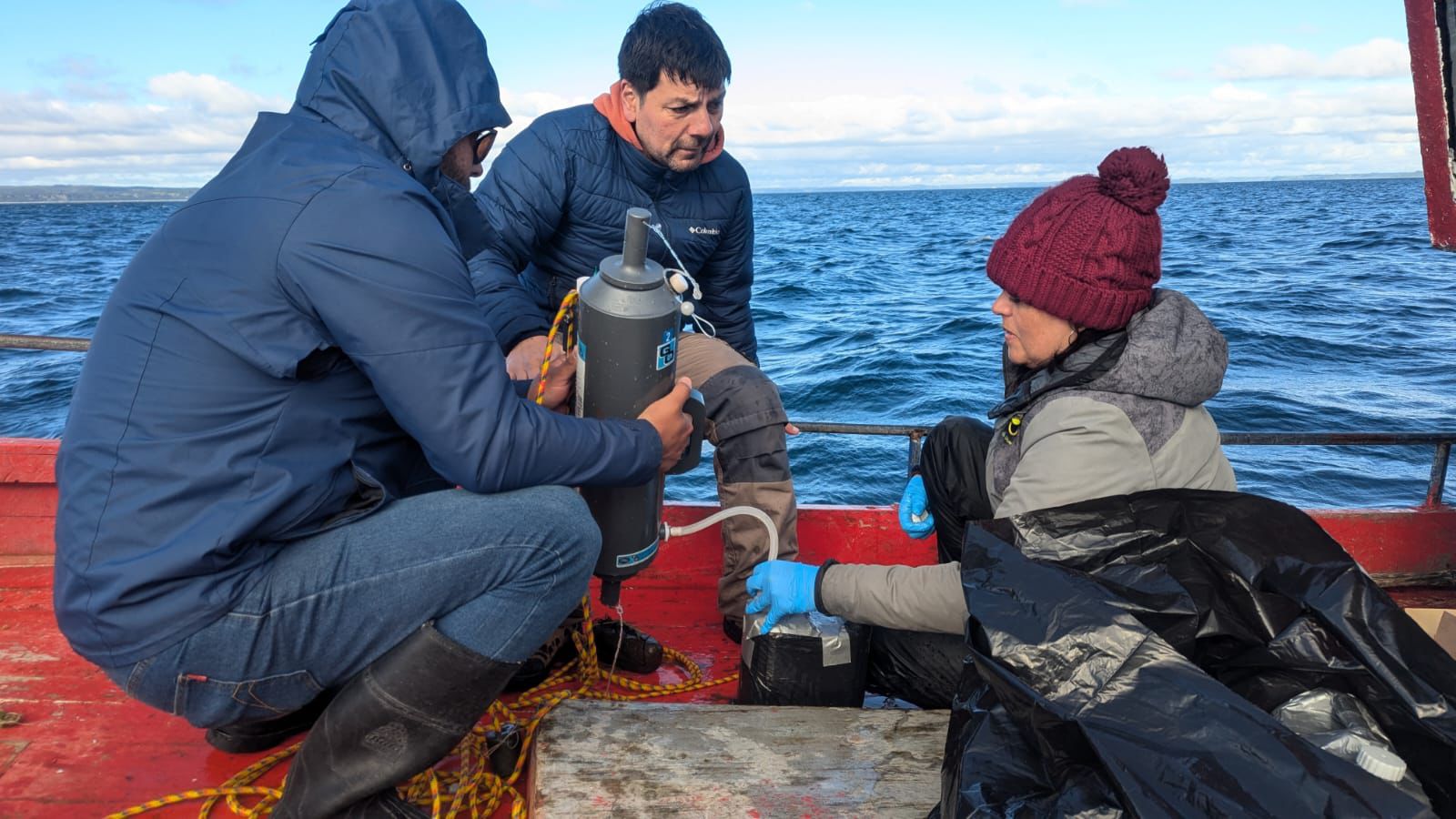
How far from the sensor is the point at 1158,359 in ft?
7.15

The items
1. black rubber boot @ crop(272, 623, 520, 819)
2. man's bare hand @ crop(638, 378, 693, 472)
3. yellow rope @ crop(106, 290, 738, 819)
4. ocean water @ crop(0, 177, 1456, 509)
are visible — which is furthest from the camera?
ocean water @ crop(0, 177, 1456, 509)

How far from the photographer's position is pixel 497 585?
84.7 inches

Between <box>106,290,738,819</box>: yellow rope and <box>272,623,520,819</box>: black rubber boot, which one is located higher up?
<box>272,623,520,819</box>: black rubber boot

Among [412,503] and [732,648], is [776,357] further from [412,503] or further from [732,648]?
[412,503]

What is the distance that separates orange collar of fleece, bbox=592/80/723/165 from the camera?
11.9 feet

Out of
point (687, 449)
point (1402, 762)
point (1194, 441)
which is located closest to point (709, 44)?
point (687, 449)

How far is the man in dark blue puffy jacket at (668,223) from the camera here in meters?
3.23

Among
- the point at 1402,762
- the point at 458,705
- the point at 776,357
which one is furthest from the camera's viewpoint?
the point at 776,357

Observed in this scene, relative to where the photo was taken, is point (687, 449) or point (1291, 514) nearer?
point (1291, 514)

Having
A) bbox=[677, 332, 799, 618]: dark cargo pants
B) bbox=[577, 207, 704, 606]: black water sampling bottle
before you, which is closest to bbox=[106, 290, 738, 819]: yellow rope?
bbox=[577, 207, 704, 606]: black water sampling bottle

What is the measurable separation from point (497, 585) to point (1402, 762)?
1.66 metres

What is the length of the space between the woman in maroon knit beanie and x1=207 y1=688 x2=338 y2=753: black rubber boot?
1.32 metres

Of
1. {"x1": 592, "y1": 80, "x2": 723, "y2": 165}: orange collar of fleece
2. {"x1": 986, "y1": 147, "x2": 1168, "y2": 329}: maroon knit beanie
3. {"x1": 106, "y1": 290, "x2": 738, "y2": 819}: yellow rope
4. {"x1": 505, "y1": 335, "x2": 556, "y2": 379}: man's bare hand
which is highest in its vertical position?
{"x1": 592, "y1": 80, "x2": 723, "y2": 165}: orange collar of fleece

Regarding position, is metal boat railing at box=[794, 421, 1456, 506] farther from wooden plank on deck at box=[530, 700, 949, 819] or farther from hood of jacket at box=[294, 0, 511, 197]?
hood of jacket at box=[294, 0, 511, 197]
